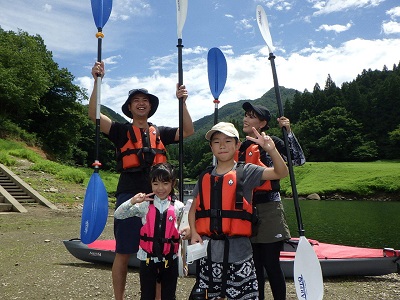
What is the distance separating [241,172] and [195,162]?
83385mm

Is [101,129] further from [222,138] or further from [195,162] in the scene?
[195,162]

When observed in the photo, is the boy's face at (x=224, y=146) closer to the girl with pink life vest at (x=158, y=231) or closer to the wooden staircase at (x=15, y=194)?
the girl with pink life vest at (x=158, y=231)

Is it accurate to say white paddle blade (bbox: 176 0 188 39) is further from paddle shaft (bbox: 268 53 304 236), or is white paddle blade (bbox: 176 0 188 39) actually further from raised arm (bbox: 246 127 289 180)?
raised arm (bbox: 246 127 289 180)

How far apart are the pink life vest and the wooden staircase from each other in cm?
1053

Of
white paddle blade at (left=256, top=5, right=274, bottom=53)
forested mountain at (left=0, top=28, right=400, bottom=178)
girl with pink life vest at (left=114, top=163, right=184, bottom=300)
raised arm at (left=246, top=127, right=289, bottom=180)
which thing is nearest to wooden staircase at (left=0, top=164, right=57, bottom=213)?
forested mountain at (left=0, top=28, right=400, bottom=178)

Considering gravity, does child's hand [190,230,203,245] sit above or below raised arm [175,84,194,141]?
below

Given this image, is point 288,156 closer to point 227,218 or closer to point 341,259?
point 227,218

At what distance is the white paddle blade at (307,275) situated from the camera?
2809mm

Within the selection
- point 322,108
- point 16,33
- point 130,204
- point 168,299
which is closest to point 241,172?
point 130,204

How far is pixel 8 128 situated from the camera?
2333cm

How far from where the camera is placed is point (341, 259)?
5.11 m

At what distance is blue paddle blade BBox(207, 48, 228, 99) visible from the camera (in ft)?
14.8

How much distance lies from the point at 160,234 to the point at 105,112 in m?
76.6

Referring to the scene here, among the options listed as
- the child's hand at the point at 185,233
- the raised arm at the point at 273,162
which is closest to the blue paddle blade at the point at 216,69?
the raised arm at the point at 273,162
